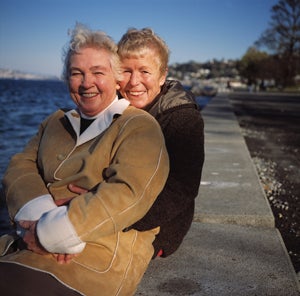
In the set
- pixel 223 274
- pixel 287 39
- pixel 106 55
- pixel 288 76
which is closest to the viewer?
pixel 106 55

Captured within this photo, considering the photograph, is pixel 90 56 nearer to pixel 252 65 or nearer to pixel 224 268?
pixel 224 268

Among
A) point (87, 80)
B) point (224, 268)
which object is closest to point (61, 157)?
point (87, 80)

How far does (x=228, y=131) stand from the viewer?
401 inches

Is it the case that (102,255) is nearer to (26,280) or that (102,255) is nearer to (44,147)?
(26,280)

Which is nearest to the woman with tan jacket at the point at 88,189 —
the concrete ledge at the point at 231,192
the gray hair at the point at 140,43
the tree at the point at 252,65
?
the gray hair at the point at 140,43

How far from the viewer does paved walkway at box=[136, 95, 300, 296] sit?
252 cm

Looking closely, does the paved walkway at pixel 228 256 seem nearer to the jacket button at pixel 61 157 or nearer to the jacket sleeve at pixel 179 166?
the jacket sleeve at pixel 179 166

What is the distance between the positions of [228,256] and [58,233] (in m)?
1.60

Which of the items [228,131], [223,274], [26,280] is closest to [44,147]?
[26,280]

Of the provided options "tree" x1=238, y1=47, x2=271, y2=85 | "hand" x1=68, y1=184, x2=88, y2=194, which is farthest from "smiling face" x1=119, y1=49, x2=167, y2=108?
"tree" x1=238, y1=47, x2=271, y2=85

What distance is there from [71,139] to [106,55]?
53 cm

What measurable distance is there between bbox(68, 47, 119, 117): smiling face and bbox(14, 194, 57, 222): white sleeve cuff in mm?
561

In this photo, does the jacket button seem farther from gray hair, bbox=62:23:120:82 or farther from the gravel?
the gravel

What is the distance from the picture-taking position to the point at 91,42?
7.23 ft
